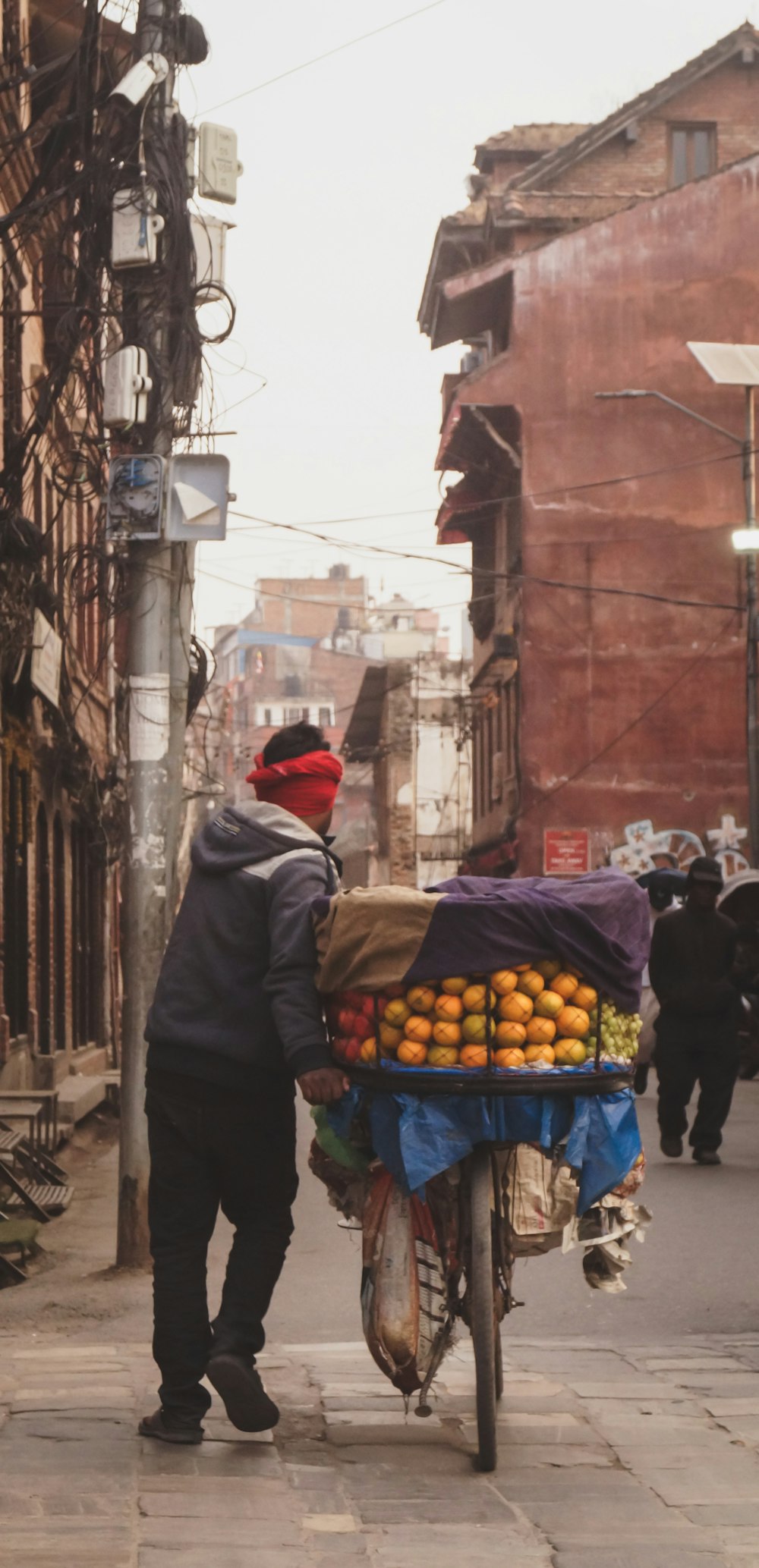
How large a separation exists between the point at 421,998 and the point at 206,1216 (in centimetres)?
87

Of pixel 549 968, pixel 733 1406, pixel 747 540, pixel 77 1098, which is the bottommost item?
pixel 77 1098

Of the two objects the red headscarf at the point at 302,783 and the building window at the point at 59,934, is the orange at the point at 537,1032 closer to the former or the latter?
the red headscarf at the point at 302,783

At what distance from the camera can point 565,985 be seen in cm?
511

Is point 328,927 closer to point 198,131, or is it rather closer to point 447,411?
point 198,131

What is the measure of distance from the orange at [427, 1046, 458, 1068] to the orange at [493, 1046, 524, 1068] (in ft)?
0.33

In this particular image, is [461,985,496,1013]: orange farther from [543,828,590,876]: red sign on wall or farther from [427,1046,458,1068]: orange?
[543,828,590,876]: red sign on wall

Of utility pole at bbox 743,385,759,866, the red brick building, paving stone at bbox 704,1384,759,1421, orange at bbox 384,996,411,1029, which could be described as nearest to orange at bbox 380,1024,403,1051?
orange at bbox 384,996,411,1029

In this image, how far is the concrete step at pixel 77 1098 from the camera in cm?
1750

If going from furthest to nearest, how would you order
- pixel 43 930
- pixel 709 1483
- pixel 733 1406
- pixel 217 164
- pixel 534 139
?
pixel 534 139 → pixel 43 930 → pixel 217 164 → pixel 733 1406 → pixel 709 1483

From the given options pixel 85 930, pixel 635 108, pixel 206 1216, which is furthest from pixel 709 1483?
pixel 635 108

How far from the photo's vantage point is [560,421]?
3803 centimetres

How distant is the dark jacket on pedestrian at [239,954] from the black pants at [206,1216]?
0.12m

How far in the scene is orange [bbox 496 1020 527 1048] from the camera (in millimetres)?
4996

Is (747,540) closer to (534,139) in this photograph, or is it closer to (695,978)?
(695,978)
